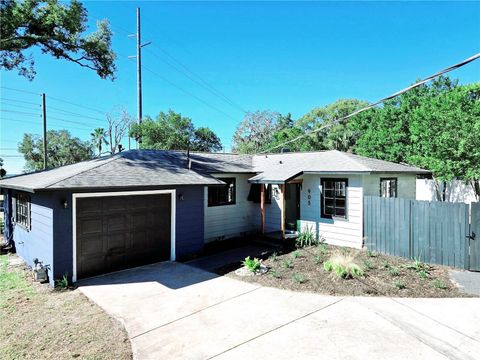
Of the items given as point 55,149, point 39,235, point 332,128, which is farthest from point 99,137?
point 39,235

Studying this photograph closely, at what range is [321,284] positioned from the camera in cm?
670

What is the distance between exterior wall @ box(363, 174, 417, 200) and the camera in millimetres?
Answer: 9836

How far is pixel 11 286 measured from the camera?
6.93m

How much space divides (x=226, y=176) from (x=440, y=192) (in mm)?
10939

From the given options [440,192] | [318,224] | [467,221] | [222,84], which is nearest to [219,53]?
[222,84]

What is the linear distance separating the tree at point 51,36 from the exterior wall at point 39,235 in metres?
7.41

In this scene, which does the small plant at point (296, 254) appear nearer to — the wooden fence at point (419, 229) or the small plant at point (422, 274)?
the wooden fence at point (419, 229)

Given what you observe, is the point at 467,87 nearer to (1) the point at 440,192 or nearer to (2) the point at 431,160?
(1) the point at 440,192

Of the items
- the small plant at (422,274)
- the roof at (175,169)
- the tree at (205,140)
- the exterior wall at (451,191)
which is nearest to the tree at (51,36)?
the roof at (175,169)

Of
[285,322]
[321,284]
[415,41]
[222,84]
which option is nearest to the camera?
[285,322]

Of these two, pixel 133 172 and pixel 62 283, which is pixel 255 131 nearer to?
pixel 133 172

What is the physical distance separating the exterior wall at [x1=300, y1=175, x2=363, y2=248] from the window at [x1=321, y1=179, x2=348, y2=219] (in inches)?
6.0

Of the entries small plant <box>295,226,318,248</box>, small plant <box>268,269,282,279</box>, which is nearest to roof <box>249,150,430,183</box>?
small plant <box>295,226,318,248</box>

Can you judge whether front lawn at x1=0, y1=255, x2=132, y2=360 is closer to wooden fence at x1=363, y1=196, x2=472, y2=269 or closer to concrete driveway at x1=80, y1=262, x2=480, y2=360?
concrete driveway at x1=80, y1=262, x2=480, y2=360
